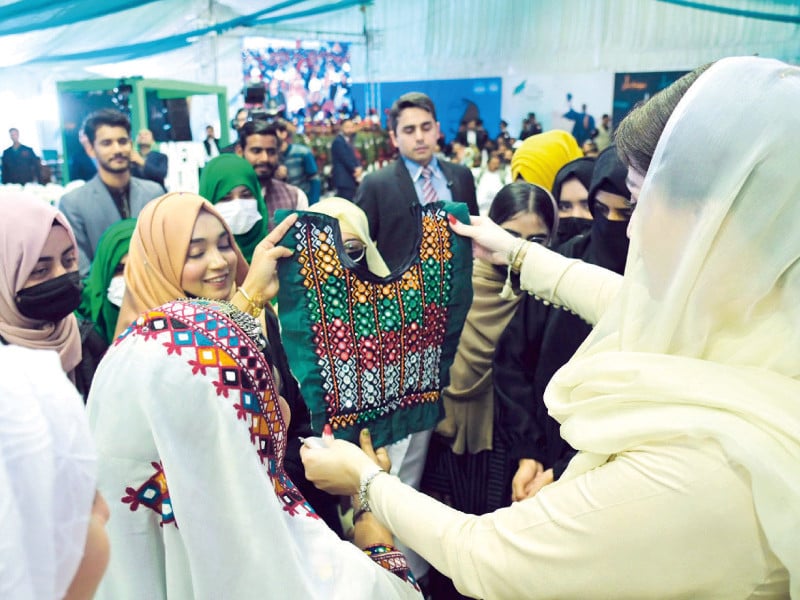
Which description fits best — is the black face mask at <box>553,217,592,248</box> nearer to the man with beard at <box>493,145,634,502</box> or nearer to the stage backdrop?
the man with beard at <box>493,145,634,502</box>

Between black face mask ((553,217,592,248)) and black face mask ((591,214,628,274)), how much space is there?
521 millimetres

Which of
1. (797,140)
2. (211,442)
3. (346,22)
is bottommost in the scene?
(211,442)

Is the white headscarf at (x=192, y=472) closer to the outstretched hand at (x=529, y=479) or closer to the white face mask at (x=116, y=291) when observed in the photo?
the outstretched hand at (x=529, y=479)

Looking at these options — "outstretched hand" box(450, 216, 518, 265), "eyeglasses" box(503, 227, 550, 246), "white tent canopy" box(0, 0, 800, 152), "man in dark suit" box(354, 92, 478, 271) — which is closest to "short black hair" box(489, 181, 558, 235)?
"eyeglasses" box(503, 227, 550, 246)

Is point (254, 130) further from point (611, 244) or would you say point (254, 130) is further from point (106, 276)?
point (611, 244)

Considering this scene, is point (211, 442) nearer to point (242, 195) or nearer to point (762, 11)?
point (242, 195)

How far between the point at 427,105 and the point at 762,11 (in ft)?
10.1

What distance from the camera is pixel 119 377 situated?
0.89m

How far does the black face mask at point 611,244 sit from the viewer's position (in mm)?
1692

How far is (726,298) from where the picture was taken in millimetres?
783

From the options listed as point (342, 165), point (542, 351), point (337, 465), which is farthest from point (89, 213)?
point (342, 165)

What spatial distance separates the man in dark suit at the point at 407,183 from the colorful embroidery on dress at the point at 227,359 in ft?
A: 6.72

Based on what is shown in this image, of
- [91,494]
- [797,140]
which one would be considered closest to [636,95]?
[797,140]

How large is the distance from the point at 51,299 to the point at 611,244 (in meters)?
1.35
